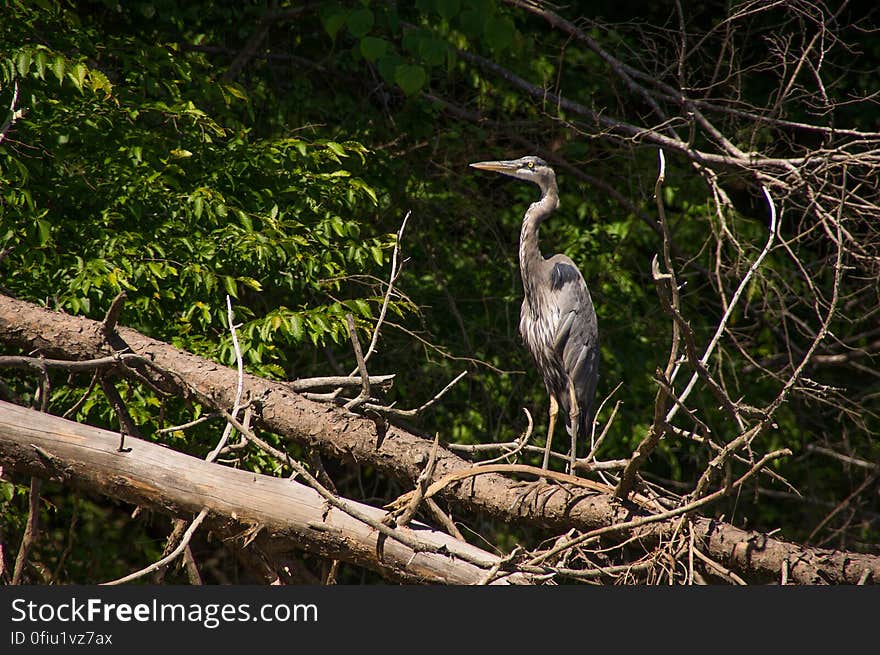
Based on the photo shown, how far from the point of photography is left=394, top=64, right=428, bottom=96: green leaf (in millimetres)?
4516

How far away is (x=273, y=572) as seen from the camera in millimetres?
3303

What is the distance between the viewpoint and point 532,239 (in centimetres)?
504

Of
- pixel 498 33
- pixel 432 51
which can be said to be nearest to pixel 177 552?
pixel 432 51

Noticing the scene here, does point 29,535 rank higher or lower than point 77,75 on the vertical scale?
lower

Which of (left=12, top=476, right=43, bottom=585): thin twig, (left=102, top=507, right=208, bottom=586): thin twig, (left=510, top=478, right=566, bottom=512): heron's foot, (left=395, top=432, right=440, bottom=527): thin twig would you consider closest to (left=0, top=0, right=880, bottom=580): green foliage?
(left=12, top=476, right=43, bottom=585): thin twig

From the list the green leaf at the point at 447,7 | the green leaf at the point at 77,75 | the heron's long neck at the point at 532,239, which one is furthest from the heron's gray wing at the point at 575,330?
the green leaf at the point at 77,75

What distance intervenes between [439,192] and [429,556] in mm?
3373

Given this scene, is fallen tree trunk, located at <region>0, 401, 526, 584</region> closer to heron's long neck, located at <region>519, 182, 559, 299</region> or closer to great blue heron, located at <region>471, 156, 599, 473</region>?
great blue heron, located at <region>471, 156, 599, 473</region>

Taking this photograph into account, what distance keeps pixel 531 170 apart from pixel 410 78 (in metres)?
0.88

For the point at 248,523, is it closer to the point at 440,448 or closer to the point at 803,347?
the point at 440,448

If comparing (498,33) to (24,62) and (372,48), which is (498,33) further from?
(24,62)

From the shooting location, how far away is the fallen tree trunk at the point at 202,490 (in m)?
3.03

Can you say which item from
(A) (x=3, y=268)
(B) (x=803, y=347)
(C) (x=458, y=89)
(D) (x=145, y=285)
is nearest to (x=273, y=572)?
(D) (x=145, y=285)

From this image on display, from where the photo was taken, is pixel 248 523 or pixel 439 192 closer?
pixel 248 523
